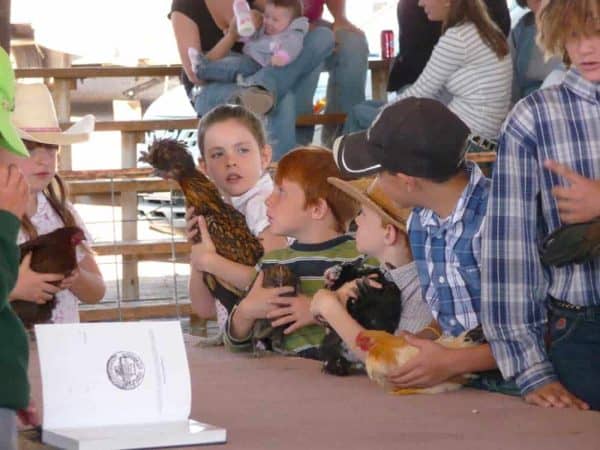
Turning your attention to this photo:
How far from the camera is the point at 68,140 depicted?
14.3 feet

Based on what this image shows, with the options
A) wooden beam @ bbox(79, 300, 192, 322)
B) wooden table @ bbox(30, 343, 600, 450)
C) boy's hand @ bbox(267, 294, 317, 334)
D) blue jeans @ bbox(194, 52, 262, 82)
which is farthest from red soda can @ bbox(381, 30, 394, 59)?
wooden table @ bbox(30, 343, 600, 450)

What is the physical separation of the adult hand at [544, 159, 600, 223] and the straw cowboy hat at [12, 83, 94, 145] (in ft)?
6.38

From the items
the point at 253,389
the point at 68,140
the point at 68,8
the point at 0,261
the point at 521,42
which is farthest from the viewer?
the point at 68,8

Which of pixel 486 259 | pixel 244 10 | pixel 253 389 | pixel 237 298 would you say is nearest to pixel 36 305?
pixel 237 298

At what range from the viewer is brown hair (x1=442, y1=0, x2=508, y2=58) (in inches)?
251

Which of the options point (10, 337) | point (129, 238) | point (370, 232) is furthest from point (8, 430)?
point (129, 238)

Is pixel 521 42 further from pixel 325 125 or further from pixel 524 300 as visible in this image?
pixel 524 300

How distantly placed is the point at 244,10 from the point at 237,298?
3.48 meters

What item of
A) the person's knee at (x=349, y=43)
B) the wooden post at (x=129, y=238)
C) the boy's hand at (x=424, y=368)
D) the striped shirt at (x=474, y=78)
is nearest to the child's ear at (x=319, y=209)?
the boy's hand at (x=424, y=368)

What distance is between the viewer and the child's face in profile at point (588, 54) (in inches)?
112

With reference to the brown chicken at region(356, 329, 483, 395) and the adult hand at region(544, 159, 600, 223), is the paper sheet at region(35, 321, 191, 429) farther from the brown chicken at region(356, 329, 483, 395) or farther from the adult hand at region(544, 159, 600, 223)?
the adult hand at region(544, 159, 600, 223)

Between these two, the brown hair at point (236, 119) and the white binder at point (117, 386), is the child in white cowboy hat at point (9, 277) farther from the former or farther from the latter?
the brown hair at point (236, 119)

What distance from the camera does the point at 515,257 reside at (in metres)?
2.96

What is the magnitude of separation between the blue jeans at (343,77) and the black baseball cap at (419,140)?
4832 mm
